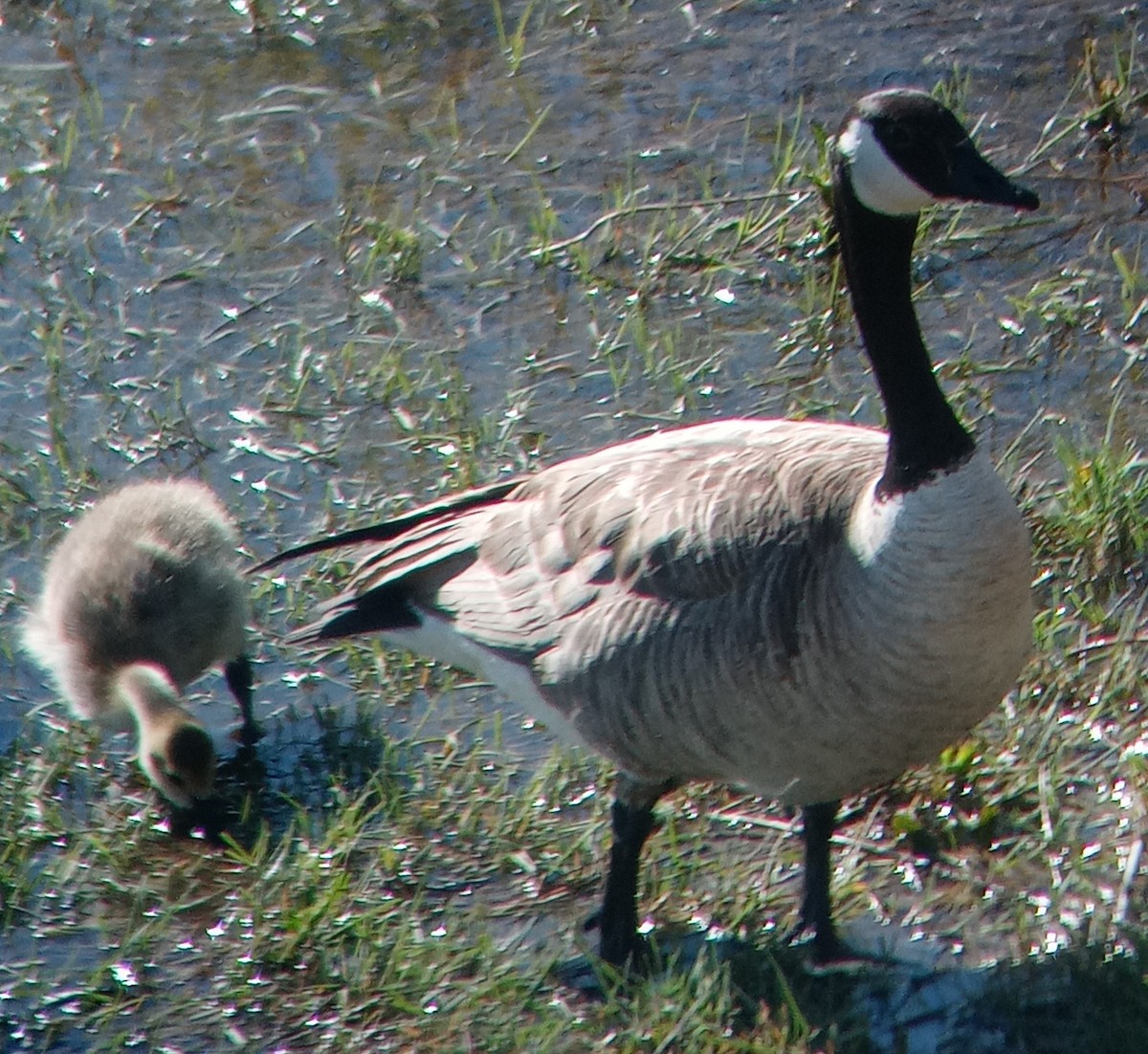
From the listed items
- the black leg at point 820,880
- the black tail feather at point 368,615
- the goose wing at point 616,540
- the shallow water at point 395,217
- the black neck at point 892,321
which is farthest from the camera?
the shallow water at point 395,217

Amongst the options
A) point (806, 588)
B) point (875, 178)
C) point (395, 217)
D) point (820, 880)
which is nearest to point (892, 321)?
point (875, 178)

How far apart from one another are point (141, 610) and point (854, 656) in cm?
196

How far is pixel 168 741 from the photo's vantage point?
4.23m

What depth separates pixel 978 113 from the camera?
6.68m

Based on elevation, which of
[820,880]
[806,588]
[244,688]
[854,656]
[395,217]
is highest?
[395,217]

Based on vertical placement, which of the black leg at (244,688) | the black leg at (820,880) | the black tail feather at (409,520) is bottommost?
the black leg at (820,880)

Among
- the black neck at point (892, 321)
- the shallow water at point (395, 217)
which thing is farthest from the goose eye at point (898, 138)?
the shallow water at point (395, 217)

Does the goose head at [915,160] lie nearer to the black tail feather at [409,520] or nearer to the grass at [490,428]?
the black tail feather at [409,520]

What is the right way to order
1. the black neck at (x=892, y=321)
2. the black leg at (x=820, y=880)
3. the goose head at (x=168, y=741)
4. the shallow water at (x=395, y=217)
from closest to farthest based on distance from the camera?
the black neck at (x=892, y=321)
the black leg at (x=820, y=880)
the goose head at (x=168, y=741)
the shallow water at (x=395, y=217)

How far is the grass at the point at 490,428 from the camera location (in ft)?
12.7

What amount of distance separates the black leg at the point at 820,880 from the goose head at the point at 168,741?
1359 mm

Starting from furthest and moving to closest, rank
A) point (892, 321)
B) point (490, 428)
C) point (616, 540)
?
point (490, 428) → point (616, 540) → point (892, 321)

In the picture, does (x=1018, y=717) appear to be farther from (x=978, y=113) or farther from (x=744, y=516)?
(x=978, y=113)

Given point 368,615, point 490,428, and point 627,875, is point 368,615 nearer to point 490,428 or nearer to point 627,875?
point 627,875
